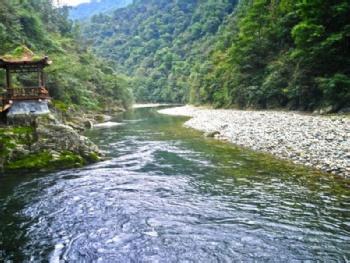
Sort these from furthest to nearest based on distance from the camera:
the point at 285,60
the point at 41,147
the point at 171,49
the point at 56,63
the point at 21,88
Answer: the point at 171,49, the point at 285,60, the point at 56,63, the point at 21,88, the point at 41,147

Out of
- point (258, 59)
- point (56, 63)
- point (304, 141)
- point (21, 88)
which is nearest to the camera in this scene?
point (304, 141)

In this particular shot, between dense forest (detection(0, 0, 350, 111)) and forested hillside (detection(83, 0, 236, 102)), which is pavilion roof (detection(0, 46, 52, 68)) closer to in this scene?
dense forest (detection(0, 0, 350, 111))

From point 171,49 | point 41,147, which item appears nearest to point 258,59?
point 41,147

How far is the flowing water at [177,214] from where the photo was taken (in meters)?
8.14

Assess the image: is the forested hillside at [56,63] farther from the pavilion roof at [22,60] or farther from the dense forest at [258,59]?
the pavilion roof at [22,60]

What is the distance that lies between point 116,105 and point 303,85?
43.6 m

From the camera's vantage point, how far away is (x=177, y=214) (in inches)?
417

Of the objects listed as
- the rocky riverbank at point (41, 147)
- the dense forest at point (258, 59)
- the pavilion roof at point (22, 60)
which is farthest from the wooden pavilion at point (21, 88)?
the dense forest at point (258, 59)

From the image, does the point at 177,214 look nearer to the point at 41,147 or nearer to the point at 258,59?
the point at 41,147

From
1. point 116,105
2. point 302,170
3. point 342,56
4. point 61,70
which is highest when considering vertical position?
point 342,56

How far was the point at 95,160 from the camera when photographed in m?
19.4

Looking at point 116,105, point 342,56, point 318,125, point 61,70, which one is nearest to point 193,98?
point 116,105

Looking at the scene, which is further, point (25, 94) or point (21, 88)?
point (21, 88)

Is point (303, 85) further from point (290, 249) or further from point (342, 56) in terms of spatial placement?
point (290, 249)
